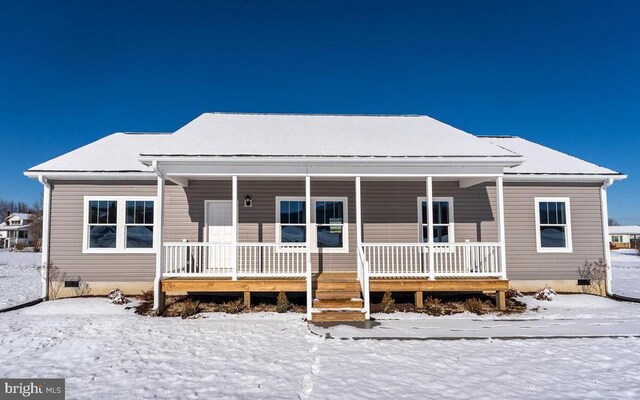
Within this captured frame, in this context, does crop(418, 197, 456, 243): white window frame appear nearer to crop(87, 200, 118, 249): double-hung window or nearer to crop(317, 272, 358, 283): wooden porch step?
crop(317, 272, 358, 283): wooden porch step

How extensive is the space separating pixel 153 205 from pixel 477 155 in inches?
341

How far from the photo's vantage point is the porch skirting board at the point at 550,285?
11.4 m

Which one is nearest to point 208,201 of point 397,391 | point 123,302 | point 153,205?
A: point 153,205

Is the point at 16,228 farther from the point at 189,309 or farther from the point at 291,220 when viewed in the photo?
the point at 189,309

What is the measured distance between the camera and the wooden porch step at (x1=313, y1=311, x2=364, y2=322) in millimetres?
8336

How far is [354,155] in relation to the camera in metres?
9.53

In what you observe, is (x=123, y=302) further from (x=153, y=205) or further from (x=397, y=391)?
(x=397, y=391)

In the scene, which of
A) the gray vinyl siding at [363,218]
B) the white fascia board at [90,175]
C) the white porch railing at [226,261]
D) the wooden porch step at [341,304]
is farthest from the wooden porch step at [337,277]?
the white fascia board at [90,175]

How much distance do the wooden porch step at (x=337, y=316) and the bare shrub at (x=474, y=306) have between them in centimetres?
284

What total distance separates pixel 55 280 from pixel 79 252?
925 millimetres

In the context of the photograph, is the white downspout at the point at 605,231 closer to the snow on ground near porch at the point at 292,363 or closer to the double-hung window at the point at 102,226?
the snow on ground near porch at the point at 292,363

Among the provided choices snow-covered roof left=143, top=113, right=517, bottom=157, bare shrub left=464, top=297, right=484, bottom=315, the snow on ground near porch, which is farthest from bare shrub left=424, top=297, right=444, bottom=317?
snow-covered roof left=143, top=113, right=517, bottom=157

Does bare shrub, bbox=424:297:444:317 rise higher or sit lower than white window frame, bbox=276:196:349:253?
lower

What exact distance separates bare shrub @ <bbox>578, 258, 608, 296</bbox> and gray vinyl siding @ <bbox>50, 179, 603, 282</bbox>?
6.9 inches
